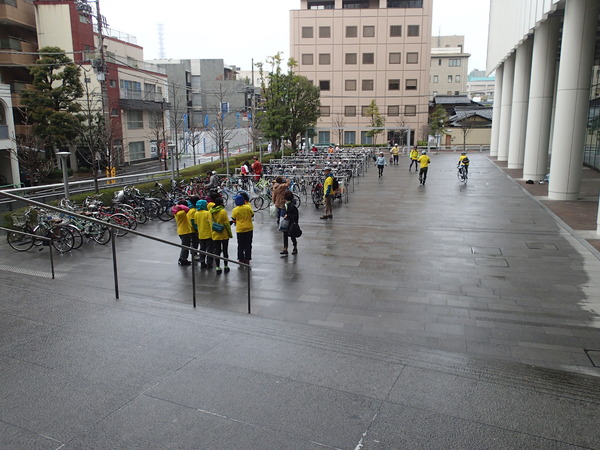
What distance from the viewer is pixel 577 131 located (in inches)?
693

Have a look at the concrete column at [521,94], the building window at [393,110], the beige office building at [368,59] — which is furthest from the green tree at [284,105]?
the building window at [393,110]

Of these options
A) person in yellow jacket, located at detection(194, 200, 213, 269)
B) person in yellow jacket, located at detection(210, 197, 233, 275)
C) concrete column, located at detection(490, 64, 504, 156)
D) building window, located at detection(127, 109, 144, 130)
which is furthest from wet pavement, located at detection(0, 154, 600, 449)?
building window, located at detection(127, 109, 144, 130)

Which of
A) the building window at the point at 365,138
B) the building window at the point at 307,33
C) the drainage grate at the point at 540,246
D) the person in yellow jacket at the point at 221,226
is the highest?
the building window at the point at 307,33

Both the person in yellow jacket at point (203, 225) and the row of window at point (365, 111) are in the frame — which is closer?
the person in yellow jacket at point (203, 225)

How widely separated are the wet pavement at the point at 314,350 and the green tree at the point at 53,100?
67.9 feet

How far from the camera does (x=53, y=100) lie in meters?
30.3

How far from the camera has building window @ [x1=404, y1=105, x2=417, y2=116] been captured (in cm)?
6022

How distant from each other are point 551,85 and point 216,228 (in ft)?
63.1

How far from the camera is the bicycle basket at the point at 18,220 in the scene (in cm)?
1288

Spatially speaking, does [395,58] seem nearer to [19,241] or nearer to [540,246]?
[540,246]

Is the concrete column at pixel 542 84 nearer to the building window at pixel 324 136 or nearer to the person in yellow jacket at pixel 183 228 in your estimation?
the person in yellow jacket at pixel 183 228

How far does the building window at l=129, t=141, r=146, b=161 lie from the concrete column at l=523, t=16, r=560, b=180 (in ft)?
109

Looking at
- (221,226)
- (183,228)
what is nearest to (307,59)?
(183,228)

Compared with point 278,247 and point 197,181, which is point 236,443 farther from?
point 197,181
